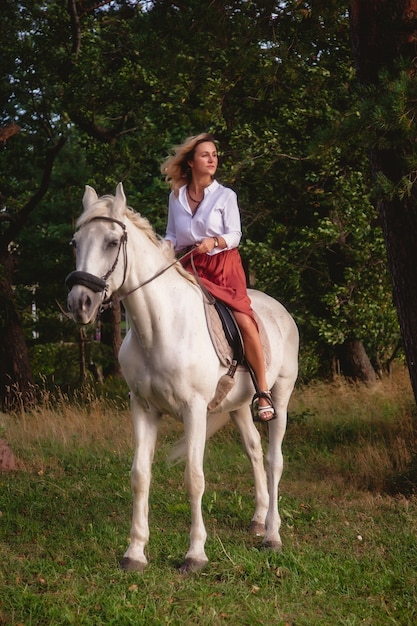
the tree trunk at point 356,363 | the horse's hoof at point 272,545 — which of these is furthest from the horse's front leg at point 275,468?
the tree trunk at point 356,363

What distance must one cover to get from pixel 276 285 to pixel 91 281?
8.20 metres

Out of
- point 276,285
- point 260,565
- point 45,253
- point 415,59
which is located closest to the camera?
point 260,565

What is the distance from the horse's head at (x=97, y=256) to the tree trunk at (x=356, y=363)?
9.28m

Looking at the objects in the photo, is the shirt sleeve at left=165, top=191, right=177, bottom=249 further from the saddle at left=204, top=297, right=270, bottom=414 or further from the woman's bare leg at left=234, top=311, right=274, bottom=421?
the woman's bare leg at left=234, top=311, right=274, bottom=421

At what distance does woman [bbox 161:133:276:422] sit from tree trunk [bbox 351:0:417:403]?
5.82 feet

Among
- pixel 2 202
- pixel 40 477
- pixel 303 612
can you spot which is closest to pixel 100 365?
pixel 2 202

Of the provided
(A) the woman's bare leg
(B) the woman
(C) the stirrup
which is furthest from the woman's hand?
(C) the stirrup

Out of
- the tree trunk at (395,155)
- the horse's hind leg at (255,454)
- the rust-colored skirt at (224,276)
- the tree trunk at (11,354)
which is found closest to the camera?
the rust-colored skirt at (224,276)

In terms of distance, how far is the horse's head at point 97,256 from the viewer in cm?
493

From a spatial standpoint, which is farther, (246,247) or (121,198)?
(246,247)

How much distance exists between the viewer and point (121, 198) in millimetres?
5270

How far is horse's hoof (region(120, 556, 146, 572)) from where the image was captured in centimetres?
557

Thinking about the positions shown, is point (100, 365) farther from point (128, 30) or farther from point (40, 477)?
point (40, 477)

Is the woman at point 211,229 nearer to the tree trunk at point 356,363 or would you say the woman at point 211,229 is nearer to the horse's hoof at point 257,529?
the horse's hoof at point 257,529
